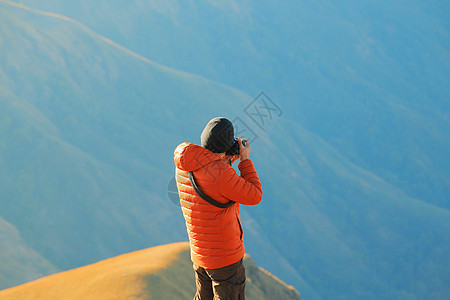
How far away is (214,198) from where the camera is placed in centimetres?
282

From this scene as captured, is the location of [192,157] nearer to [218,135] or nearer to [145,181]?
[218,135]

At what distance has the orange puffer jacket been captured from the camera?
9.06 ft

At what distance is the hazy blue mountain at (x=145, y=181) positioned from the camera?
58.1ft

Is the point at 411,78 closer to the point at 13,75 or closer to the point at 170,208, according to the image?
the point at 170,208

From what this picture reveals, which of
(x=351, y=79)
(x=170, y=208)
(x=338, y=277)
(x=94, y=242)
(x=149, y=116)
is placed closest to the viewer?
(x=94, y=242)

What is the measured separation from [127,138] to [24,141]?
5.43 meters

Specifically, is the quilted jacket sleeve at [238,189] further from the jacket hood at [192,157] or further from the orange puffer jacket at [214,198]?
the jacket hood at [192,157]

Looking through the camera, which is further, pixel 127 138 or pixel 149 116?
pixel 149 116

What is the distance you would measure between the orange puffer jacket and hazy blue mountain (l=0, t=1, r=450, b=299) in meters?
14.8

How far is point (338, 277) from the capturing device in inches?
875

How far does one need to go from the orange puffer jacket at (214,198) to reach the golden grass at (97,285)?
3.42 metres

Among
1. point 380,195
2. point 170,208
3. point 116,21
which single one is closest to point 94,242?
point 170,208

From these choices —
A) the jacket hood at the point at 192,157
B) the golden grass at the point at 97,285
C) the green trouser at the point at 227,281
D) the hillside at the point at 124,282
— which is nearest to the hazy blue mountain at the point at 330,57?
the hillside at the point at 124,282

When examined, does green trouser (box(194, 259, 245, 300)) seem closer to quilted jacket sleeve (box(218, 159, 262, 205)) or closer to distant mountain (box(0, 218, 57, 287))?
quilted jacket sleeve (box(218, 159, 262, 205))
